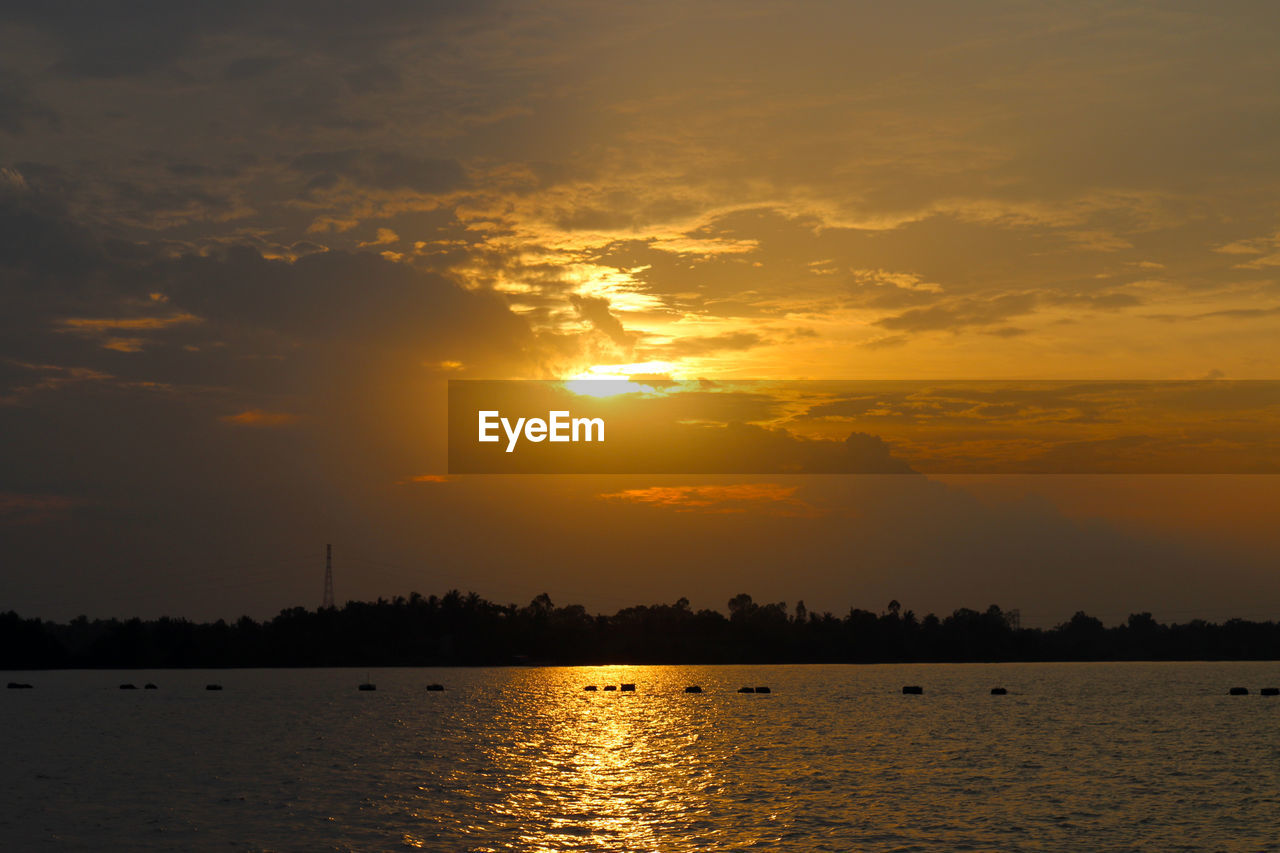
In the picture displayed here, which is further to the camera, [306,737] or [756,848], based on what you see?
[306,737]

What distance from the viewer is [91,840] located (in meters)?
65.4

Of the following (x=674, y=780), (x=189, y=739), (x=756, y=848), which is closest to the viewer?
A: (x=756, y=848)

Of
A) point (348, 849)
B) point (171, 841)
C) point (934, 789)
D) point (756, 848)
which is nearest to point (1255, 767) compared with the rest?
point (934, 789)

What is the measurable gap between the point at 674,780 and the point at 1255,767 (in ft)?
177

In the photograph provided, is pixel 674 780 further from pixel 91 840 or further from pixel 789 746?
pixel 91 840

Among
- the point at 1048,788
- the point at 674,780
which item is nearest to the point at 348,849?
the point at 674,780

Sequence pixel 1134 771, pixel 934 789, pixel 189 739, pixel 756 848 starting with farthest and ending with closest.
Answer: pixel 189 739
pixel 1134 771
pixel 934 789
pixel 756 848

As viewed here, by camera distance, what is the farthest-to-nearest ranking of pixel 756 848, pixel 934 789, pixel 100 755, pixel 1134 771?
pixel 100 755 < pixel 1134 771 < pixel 934 789 < pixel 756 848

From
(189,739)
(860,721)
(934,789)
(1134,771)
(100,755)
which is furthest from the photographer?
(860,721)

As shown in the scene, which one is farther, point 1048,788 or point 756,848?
point 1048,788

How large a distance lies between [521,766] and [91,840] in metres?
45.9

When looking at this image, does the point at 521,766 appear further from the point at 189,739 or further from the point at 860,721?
the point at 860,721

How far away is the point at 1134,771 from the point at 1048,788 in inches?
672

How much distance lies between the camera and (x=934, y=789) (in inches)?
3428
